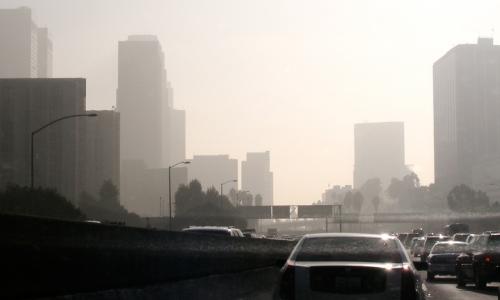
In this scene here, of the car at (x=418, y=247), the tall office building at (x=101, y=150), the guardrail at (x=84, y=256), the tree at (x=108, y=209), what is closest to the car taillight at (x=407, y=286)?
the guardrail at (x=84, y=256)

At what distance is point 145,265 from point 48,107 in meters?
149

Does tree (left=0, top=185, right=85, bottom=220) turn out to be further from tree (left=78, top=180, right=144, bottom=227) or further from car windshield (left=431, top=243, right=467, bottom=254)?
car windshield (left=431, top=243, right=467, bottom=254)

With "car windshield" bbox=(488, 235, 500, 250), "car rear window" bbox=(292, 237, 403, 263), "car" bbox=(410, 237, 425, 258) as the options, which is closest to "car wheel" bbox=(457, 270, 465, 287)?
"car windshield" bbox=(488, 235, 500, 250)

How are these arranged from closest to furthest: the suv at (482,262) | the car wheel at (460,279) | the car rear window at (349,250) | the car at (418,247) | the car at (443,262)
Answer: the car rear window at (349,250)
the suv at (482,262)
the car wheel at (460,279)
the car at (443,262)
the car at (418,247)

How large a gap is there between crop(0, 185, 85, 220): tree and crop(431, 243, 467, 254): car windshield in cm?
4133

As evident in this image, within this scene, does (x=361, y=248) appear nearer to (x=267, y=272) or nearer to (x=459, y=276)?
(x=267, y=272)

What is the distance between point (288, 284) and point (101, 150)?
602 feet

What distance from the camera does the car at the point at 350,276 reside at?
10.5m

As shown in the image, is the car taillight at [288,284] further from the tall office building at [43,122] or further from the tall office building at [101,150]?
the tall office building at [101,150]

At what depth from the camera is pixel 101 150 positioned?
191 meters

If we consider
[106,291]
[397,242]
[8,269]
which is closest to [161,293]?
[106,291]

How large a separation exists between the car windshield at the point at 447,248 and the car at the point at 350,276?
21137 millimetres

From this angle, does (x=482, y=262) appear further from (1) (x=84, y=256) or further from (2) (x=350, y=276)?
(1) (x=84, y=256)

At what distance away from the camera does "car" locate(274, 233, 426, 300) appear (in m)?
10.5
